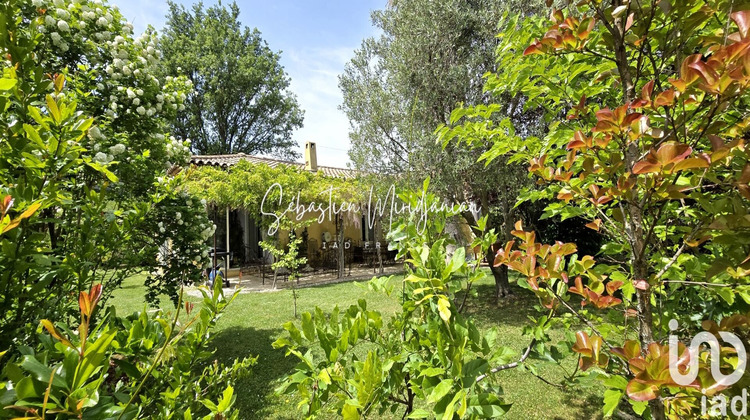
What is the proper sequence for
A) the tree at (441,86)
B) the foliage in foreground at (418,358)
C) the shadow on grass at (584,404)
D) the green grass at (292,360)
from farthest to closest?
the tree at (441,86) → the green grass at (292,360) → the shadow on grass at (584,404) → the foliage in foreground at (418,358)

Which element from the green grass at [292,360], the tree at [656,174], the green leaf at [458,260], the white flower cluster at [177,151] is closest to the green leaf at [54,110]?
the green grass at [292,360]

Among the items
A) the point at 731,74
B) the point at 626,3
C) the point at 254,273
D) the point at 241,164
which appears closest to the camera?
the point at 731,74

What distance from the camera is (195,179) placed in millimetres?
10391

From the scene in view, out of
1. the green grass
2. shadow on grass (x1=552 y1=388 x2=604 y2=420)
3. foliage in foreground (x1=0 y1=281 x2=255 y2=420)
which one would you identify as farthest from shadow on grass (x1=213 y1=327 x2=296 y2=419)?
shadow on grass (x1=552 y1=388 x2=604 y2=420)

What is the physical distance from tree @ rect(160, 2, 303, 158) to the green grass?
18150mm

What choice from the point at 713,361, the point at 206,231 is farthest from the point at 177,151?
the point at 713,361

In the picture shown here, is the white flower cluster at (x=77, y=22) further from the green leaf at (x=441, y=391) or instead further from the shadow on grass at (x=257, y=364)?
the green leaf at (x=441, y=391)

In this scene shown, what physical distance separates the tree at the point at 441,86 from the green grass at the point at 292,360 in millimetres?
1932

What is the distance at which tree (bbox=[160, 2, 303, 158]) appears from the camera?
2434cm

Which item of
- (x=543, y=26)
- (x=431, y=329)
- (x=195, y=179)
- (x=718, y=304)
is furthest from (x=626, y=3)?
(x=195, y=179)

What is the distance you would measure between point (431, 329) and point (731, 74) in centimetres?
101

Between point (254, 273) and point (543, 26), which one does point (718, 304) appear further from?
point (254, 273)

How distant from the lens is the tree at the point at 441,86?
627cm

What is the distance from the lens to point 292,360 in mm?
4941
